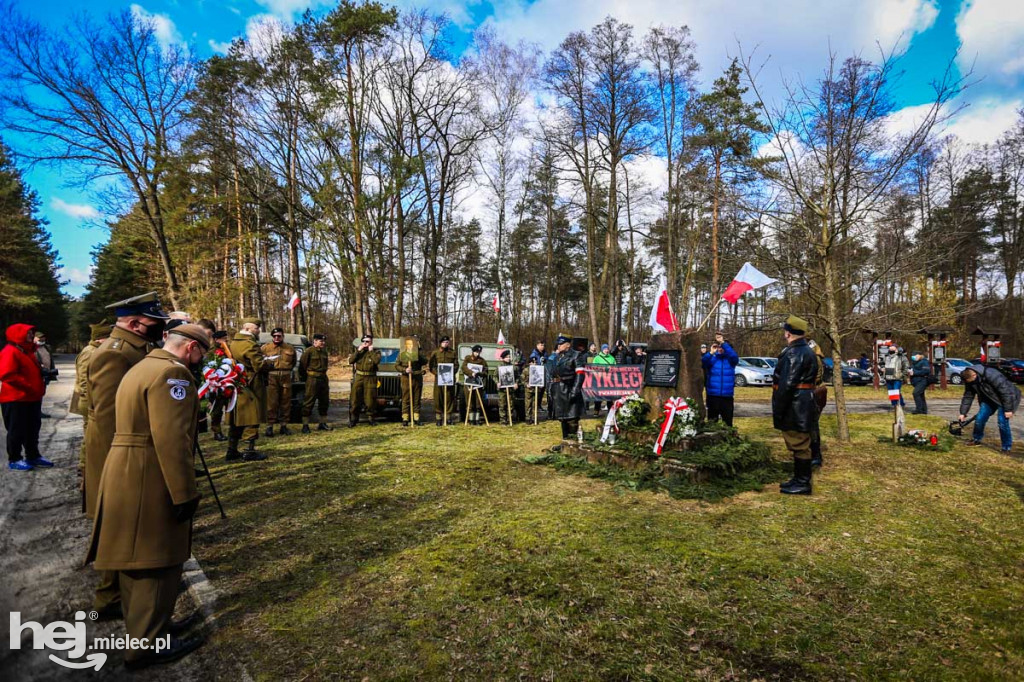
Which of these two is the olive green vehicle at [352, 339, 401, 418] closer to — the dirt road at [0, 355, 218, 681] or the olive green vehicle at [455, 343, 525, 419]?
the olive green vehicle at [455, 343, 525, 419]

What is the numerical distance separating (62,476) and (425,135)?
19.0 metres

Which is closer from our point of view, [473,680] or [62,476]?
[473,680]

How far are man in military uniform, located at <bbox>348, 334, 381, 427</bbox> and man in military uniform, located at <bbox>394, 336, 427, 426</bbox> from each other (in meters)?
0.59

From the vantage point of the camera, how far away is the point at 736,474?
6520 millimetres

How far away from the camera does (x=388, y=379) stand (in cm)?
1196

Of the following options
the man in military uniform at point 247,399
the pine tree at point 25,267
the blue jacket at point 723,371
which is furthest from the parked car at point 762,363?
the pine tree at point 25,267

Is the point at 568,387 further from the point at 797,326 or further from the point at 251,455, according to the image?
the point at 251,455

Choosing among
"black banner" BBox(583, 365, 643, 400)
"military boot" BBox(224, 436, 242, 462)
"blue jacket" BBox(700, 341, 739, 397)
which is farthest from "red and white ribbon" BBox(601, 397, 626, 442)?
"military boot" BBox(224, 436, 242, 462)

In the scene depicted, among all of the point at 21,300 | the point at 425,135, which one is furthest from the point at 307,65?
the point at 21,300

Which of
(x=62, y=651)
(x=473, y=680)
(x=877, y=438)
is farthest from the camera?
(x=877, y=438)

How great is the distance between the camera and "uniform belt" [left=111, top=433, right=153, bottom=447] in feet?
9.37

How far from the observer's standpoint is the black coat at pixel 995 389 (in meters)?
8.27

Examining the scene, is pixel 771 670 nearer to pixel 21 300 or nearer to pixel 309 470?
pixel 309 470

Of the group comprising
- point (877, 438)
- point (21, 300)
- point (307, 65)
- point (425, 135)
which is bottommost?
point (877, 438)
